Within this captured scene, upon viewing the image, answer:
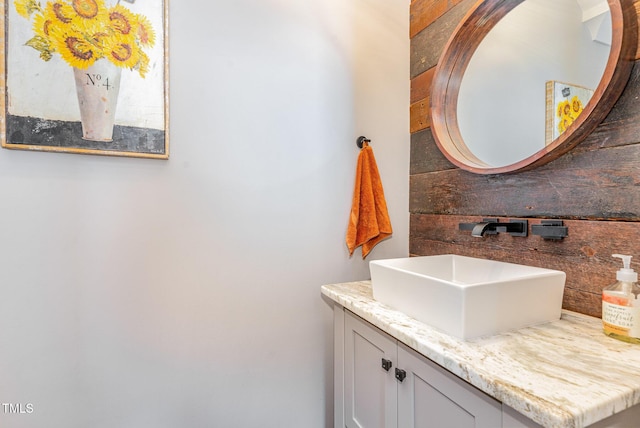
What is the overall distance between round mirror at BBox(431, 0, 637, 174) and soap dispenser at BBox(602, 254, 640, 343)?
38cm

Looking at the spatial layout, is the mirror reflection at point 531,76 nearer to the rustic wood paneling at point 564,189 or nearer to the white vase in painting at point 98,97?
the rustic wood paneling at point 564,189

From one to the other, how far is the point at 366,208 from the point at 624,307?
0.89 m

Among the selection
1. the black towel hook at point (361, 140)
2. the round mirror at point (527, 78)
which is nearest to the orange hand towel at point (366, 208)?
the black towel hook at point (361, 140)

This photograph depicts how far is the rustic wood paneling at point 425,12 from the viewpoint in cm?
133

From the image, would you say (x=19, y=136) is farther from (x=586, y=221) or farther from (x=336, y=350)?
(x=586, y=221)

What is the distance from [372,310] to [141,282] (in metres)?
0.81

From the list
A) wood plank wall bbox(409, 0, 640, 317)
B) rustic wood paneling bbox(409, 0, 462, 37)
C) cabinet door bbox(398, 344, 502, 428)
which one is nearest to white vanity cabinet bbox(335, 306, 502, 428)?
cabinet door bbox(398, 344, 502, 428)

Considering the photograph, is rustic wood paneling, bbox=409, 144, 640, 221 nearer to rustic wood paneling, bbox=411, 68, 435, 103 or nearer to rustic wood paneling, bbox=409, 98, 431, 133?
rustic wood paneling, bbox=409, 98, 431, 133

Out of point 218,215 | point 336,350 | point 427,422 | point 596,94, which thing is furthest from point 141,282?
point 596,94

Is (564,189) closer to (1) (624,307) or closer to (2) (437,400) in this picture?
(1) (624,307)

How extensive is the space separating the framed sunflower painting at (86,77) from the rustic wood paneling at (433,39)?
111cm

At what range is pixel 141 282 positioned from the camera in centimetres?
109

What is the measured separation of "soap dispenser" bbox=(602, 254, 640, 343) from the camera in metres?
0.69

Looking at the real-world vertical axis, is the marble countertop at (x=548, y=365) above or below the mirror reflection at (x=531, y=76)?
below
